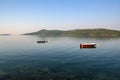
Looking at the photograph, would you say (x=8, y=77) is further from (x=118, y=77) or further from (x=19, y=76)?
(x=118, y=77)

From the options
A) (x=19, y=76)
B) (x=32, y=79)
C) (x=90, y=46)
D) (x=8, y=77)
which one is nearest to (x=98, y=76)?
(x=32, y=79)

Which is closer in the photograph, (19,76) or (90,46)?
(19,76)

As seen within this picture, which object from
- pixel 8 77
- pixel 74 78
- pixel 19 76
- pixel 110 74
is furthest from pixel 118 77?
pixel 8 77

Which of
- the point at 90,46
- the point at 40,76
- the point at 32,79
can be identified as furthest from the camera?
the point at 90,46

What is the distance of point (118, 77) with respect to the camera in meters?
33.8

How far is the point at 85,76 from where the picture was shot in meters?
34.6

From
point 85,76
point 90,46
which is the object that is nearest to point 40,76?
point 85,76

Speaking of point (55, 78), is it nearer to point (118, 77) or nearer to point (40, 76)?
point (40, 76)

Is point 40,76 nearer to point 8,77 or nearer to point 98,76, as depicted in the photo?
point 8,77

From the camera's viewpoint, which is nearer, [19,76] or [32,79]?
[32,79]

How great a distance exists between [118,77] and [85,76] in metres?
7.65

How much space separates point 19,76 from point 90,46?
6715 centimetres

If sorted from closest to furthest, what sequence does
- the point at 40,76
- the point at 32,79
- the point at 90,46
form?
1. the point at 32,79
2. the point at 40,76
3. the point at 90,46

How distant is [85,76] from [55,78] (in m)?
7.33
